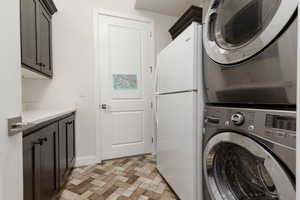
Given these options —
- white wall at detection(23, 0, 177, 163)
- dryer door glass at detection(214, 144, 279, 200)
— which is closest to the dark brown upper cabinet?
white wall at detection(23, 0, 177, 163)

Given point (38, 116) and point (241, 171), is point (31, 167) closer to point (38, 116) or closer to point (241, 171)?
point (38, 116)

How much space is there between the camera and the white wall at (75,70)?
6.35 ft

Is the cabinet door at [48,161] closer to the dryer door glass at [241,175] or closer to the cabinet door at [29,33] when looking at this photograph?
the cabinet door at [29,33]

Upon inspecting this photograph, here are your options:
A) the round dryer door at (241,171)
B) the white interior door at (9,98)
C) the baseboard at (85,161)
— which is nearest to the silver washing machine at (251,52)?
the round dryer door at (241,171)

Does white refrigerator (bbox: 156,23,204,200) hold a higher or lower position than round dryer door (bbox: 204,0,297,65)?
lower

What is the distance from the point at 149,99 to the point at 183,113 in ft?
4.18

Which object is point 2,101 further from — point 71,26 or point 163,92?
point 71,26

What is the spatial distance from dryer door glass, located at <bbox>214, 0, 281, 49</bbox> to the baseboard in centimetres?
214

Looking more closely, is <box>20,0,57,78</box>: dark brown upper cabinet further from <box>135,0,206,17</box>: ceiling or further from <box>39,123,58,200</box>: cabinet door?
<box>135,0,206,17</box>: ceiling

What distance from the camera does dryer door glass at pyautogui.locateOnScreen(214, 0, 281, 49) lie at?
63 cm

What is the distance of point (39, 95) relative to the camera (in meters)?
1.89

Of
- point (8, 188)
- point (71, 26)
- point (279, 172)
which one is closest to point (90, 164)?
point (8, 188)

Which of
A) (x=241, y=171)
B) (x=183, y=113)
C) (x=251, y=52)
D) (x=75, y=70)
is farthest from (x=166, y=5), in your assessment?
(x=241, y=171)

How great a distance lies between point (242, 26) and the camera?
2.48 ft
